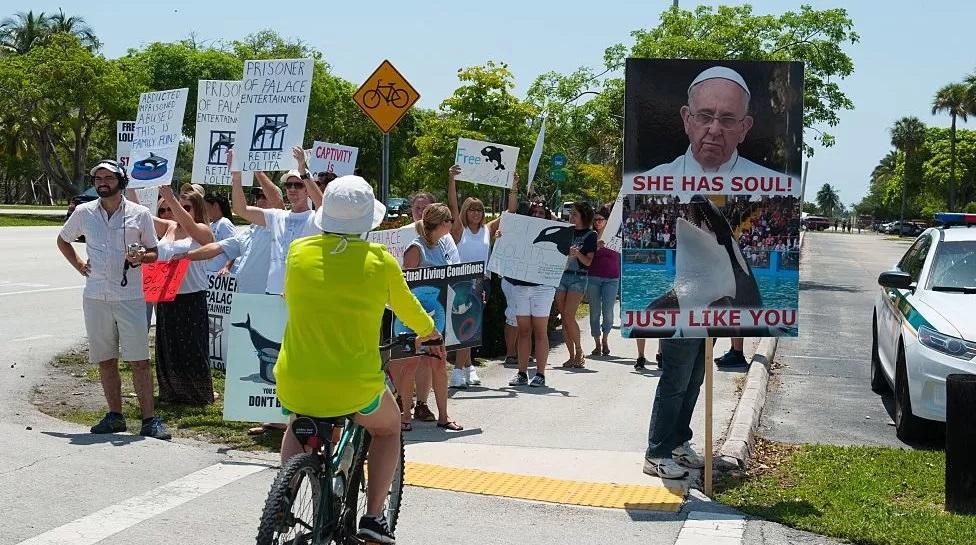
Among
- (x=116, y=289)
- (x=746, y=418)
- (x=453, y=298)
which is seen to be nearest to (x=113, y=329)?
(x=116, y=289)

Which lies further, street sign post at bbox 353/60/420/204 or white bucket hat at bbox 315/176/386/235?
street sign post at bbox 353/60/420/204

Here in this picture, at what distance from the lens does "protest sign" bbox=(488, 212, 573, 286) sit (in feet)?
38.6

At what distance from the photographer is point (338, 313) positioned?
16.0 ft

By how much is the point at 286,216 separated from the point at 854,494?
443 cm

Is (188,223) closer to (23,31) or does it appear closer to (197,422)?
(197,422)

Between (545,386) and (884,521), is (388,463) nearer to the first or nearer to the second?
(884,521)

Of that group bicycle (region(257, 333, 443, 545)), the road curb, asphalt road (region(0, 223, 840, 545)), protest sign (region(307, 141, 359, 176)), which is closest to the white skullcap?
the road curb

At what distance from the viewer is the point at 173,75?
6241 cm

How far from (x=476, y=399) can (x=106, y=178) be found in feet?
13.1

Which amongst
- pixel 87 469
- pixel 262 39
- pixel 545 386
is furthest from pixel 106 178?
pixel 262 39

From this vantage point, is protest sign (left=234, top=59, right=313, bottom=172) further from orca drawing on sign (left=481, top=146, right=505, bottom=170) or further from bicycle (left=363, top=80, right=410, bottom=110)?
orca drawing on sign (left=481, top=146, right=505, bottom=170)

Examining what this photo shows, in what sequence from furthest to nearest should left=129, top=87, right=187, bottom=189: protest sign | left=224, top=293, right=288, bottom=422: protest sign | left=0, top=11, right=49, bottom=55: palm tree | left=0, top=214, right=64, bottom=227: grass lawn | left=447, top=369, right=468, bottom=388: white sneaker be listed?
left=0, top=11, right=49, bottom=55: palm tree
left=0, top=214, right=64, bottom=227: grass lawn
left=447, top=369, right=468, bottom=388: white sneaker
left=129, top=87, right=187, bottom=189: protest sign
left=224, top=293, right=288, bottom=422: protest sign

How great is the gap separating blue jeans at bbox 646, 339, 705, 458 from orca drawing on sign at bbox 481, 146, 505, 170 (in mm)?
6278

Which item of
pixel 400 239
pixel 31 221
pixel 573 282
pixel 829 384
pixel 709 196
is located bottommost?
pixel 829 384
